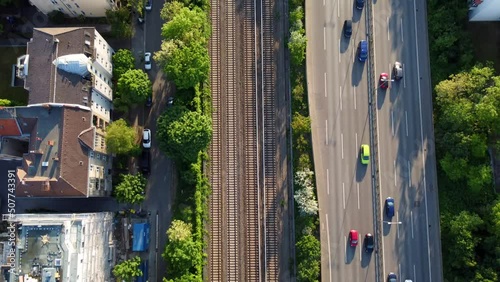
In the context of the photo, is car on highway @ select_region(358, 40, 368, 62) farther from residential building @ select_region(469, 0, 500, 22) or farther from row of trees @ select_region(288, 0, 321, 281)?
residential building @ select_region(469, 0, 500, 22)

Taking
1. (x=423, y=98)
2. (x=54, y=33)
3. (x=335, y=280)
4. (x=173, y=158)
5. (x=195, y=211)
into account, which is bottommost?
(x=335, y=280)

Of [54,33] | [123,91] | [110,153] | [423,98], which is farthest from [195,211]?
[423,98]

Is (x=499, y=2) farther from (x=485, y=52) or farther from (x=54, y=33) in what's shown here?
(x=54, y=33)

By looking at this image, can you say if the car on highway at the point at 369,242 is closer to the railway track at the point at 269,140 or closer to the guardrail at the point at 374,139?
the guardrail at the point at 374,139

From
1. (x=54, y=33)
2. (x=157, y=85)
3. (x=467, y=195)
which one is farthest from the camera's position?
(x=157, y=85)

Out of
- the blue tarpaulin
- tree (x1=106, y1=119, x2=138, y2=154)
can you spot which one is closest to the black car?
tree (x1=106, y1=119, x2=138, y2=154)

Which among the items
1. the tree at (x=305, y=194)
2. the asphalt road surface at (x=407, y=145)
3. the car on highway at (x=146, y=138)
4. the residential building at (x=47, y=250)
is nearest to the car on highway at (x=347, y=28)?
the asphalt road surface at (x=407, y=145)

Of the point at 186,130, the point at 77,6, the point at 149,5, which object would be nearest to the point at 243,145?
the point at 186,130
